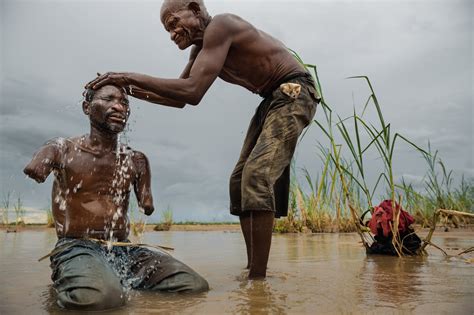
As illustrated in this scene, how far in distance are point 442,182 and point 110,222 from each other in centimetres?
371

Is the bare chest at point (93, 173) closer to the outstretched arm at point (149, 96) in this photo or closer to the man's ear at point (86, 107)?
the man's ear at point (86, 107)

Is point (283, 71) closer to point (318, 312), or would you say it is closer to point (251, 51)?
point (251, 51)

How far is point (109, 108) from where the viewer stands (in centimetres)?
244

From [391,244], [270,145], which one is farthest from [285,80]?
[391,244]

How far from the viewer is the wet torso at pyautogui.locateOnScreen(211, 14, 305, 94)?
2814 millimetres

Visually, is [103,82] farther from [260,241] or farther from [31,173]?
[260,241]

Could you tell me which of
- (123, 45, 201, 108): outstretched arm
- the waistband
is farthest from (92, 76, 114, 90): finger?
the waistband

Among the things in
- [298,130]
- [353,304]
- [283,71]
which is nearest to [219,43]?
[283,71]

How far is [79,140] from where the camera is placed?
2559mm

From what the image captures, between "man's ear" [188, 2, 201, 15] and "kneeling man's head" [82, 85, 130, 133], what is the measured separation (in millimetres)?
723

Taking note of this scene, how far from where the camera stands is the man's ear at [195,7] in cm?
281

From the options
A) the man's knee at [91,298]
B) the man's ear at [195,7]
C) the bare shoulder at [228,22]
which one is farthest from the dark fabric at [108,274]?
the man's ear at [195,7]

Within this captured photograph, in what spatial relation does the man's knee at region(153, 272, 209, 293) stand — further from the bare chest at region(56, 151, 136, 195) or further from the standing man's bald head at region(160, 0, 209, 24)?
the standing man's bald head at region(160, 0, 209, 24)

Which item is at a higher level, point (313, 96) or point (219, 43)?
point (219, 43)
